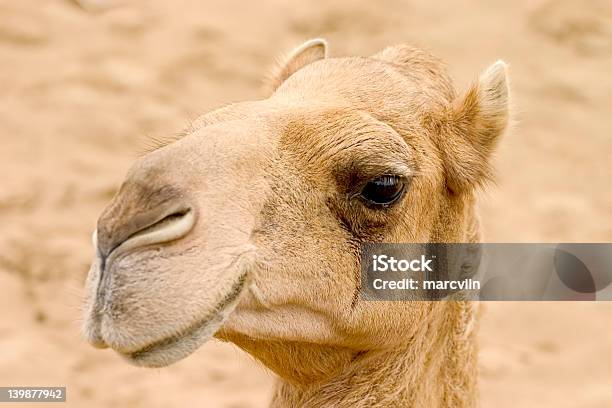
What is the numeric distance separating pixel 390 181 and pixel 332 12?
6455 mm

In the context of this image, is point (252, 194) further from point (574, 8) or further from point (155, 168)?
point (574, 8)

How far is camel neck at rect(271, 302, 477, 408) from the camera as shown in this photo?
2969mm

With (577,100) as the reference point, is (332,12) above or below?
above

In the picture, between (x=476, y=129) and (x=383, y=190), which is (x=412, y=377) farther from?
(x=476, y=129)

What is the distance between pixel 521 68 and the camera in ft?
27.9

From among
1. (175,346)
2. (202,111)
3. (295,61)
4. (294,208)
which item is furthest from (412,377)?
(202,111)

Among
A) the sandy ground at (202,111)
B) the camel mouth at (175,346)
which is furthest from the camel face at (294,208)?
the sandy ground at (202,111)

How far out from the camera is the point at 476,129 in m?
3.04

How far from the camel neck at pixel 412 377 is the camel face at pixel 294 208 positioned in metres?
0.09

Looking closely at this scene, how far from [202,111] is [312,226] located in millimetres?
5189

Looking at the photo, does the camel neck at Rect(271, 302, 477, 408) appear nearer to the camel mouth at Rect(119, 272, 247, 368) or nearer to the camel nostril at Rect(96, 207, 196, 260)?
the camel mouth at Rect(119, 272, 247, 368)

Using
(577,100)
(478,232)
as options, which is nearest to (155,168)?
(478,232)

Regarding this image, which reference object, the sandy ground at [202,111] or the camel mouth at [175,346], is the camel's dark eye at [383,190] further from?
the sandy ground at [202,111]

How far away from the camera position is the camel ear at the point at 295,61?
3.41m
